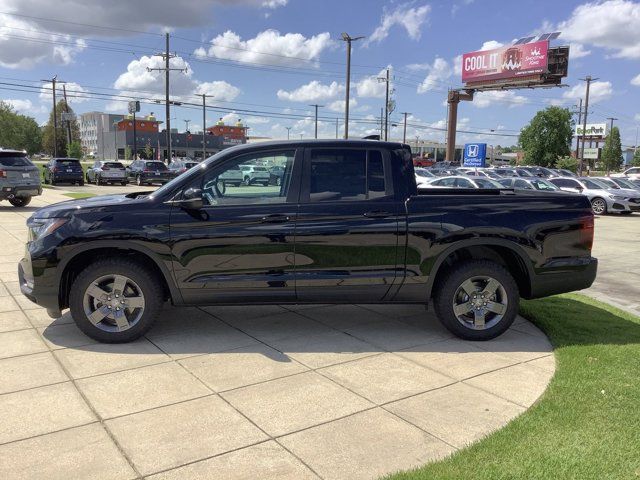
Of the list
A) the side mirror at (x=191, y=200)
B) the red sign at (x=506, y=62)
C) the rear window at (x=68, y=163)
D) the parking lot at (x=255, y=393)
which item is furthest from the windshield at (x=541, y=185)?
the red sign at (x=506, y=62)

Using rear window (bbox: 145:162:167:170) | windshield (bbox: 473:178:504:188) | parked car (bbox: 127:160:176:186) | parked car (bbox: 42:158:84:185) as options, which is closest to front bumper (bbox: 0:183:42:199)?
windshield (bbox: 473:178:504:188)

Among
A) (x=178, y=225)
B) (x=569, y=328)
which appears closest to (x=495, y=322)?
(x=569, y=328)

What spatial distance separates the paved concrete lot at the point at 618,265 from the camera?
7.78 metres

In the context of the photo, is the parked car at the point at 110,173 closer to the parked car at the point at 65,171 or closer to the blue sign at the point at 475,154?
the parked car at the point at 65,171

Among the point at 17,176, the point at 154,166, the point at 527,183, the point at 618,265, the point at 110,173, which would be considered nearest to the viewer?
the point at 618,265

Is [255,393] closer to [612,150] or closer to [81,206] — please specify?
[81,206]

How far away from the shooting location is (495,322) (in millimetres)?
5105

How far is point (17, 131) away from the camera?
9431cm

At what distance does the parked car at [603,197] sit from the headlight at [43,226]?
20863 mm

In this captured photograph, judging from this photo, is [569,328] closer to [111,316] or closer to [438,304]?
[438,304]

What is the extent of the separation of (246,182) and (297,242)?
73 centimetres

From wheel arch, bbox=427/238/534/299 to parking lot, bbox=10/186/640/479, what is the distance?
0.56 metres

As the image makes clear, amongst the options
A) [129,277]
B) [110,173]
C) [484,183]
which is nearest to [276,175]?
[129,277]

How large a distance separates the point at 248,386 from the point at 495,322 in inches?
96.7
